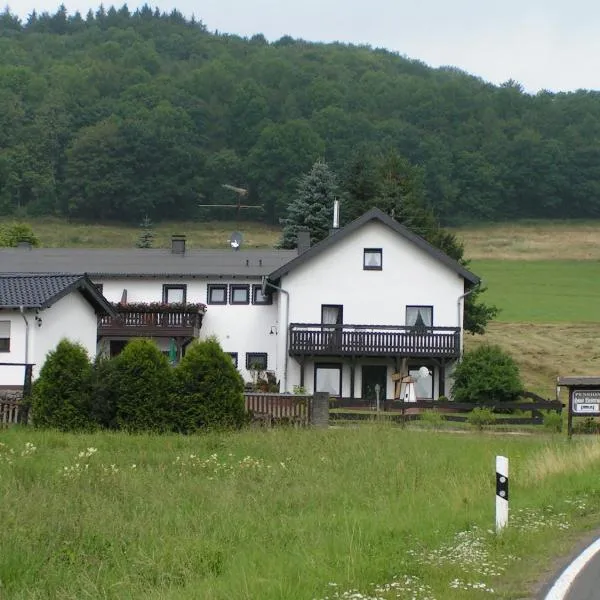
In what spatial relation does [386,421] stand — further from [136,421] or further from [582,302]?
[582,302]

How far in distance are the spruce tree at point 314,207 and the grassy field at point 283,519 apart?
4823 centimetres

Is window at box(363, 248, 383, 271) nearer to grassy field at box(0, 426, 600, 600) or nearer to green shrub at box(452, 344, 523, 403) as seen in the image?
green shrub at box(452, 344, 523, 403)

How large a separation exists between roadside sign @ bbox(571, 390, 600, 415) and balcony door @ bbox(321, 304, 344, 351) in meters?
19.9

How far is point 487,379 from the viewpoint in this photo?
142ft

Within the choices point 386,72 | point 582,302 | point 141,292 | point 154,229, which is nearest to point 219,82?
point 386,72

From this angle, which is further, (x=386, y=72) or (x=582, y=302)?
(x=386, y=72)

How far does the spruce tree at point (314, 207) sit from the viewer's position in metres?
72.3

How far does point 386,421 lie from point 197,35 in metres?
161

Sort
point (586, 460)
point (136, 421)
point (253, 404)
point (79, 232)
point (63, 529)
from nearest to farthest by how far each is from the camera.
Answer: point (63, 529)
point (586, 460)
point (136, 421)
point (253, 404)
point (79, 232)

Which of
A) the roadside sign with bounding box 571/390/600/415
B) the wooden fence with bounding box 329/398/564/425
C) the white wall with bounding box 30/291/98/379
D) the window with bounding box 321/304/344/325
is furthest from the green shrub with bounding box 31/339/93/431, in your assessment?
the window with bounding box 321/304/344/325

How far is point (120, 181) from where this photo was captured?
117m

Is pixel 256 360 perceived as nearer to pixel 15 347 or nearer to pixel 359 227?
pixel 359 227

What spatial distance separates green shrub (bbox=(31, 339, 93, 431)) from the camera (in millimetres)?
28688

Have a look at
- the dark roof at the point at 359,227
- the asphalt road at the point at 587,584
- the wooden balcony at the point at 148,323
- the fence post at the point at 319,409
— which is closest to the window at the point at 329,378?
the dark roof at the point at 359,227
